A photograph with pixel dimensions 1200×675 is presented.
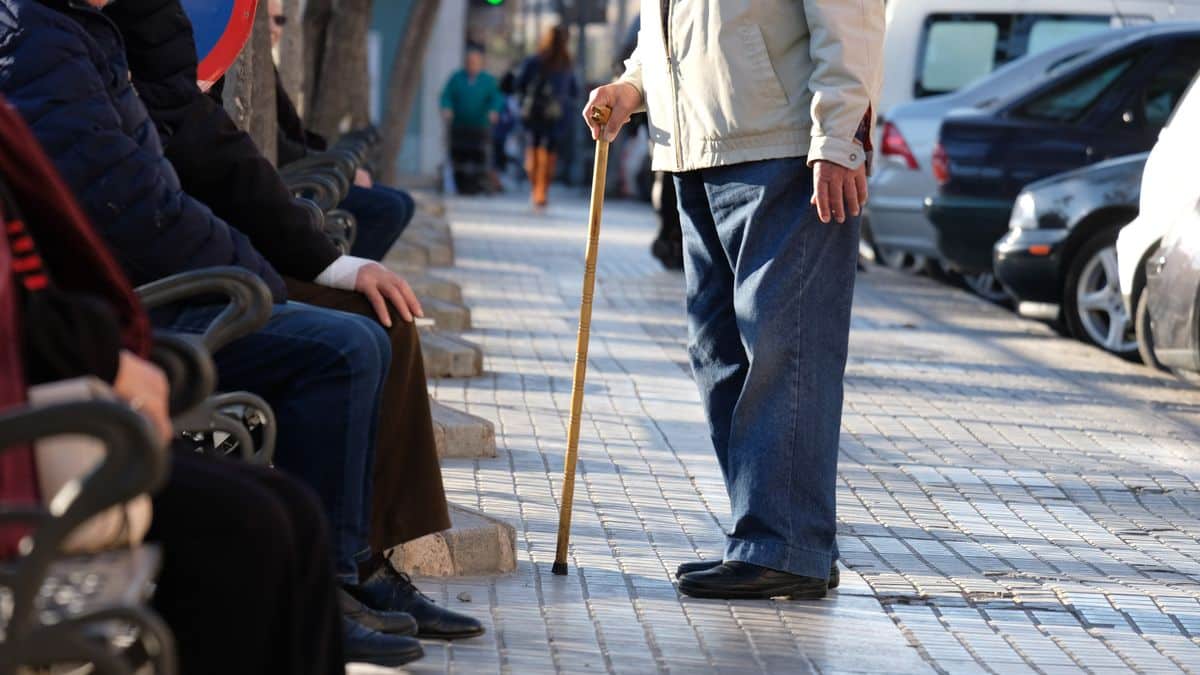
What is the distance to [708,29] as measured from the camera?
5.27 meters

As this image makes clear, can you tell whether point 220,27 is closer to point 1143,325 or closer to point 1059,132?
point 1143,325

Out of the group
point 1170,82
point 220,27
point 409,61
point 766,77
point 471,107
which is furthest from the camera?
point 471,107

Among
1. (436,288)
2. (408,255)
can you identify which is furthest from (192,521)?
(408,255)

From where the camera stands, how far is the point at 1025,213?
12844mm

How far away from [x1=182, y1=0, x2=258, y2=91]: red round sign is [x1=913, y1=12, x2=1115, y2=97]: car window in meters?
12.3

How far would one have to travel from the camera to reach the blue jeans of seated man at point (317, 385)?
426cm

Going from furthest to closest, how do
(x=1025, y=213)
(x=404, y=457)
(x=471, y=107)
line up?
(x=471, y=107) < (x=1025, y=213) < (x=404, y=457)

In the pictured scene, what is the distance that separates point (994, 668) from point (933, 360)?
6963 mm

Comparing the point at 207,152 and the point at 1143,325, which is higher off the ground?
the point at 207,152

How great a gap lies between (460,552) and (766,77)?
1.37 meters

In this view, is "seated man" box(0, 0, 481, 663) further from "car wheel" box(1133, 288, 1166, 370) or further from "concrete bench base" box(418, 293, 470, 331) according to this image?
"concrete bench base" box(418, 293, 470, 331)

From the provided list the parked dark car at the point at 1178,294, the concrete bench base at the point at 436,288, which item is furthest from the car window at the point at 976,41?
the parked dark car at the point at 1178,294

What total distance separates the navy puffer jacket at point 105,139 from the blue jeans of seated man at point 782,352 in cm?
126

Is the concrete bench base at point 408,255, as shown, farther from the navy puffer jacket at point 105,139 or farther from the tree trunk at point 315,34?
the navy puffer jacket at point 105,139
